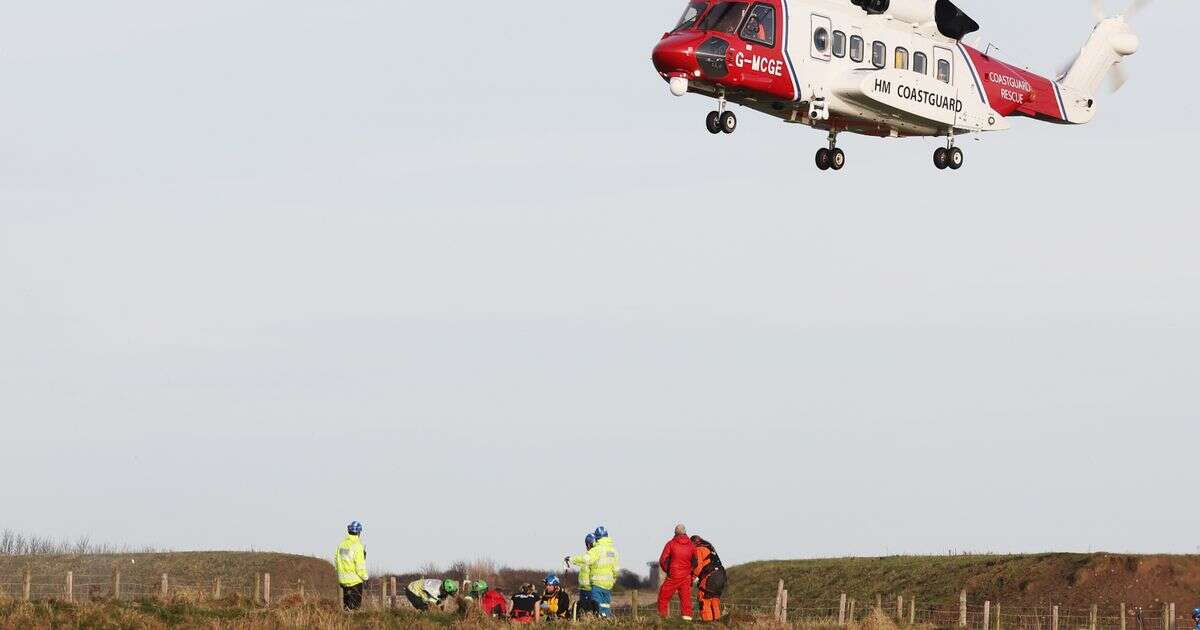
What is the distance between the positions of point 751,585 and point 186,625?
2409 centimetres

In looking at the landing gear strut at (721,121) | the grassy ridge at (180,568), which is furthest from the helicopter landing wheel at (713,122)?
the grassy ridge at (180,568)

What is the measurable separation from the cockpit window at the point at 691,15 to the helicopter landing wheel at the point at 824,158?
5.22 metres

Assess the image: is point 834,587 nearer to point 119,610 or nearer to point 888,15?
point 888,15

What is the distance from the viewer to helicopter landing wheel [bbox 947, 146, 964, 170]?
43375mm

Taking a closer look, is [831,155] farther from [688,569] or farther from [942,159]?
[688,569]

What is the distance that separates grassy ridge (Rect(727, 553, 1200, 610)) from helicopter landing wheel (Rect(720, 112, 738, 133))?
38.6 feet

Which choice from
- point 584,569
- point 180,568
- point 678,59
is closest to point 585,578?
point 584,569

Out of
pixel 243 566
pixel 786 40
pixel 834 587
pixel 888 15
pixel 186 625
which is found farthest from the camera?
pixel 243 566

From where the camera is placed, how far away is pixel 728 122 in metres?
38.0

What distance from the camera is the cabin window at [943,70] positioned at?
41.9 m

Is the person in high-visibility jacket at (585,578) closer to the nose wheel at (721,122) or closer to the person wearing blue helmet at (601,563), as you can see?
the person wearing blue helmet at (601,563)

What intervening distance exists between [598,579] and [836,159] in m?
16.3

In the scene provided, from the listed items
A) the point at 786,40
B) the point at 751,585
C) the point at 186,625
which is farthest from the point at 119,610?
the point at 751,585

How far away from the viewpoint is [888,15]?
41031mm
